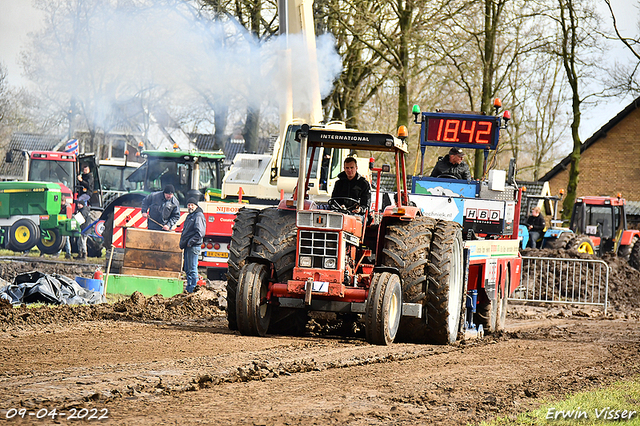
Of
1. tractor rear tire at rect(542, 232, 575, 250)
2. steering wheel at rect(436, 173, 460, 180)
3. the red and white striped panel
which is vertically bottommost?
tractor rear tire at rect(542, 232, 575, 250)

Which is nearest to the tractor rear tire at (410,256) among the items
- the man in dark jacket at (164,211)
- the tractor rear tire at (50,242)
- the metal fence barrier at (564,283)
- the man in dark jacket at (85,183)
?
the man in dark jacket at (164,211)

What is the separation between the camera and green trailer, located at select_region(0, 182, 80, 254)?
22438 millimetres

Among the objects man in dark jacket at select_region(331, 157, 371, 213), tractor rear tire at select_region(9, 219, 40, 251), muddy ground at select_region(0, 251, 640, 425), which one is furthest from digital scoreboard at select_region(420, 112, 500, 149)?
tractor rear tire at select_region(9, 219, 40, 251)

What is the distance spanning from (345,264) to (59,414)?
4.33 metres

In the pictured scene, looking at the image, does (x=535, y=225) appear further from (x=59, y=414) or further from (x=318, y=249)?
(x=59, y=414)

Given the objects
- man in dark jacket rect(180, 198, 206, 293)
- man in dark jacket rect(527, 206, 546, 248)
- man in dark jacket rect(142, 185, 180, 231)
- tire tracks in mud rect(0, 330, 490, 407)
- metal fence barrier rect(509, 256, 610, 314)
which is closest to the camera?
tire tracks in mud rect(0, 330, 490, 407)

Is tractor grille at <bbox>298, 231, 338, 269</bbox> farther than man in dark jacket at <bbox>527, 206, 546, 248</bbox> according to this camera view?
No

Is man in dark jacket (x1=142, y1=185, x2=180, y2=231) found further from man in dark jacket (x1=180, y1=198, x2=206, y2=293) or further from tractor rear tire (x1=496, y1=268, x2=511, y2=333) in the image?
tractor rear tire (x1=496, y1=268, x2=511, y2=333)

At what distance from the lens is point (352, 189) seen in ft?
29.9

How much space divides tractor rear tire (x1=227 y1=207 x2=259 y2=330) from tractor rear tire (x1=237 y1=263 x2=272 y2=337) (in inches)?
10.9

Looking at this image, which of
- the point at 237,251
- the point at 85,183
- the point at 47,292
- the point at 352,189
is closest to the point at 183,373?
the point at 237,251

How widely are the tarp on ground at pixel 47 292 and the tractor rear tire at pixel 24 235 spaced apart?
1045 cm

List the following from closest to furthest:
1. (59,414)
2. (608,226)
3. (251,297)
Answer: (59,414) < (251,297) < (608,226)

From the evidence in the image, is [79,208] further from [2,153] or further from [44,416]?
[2,153]
